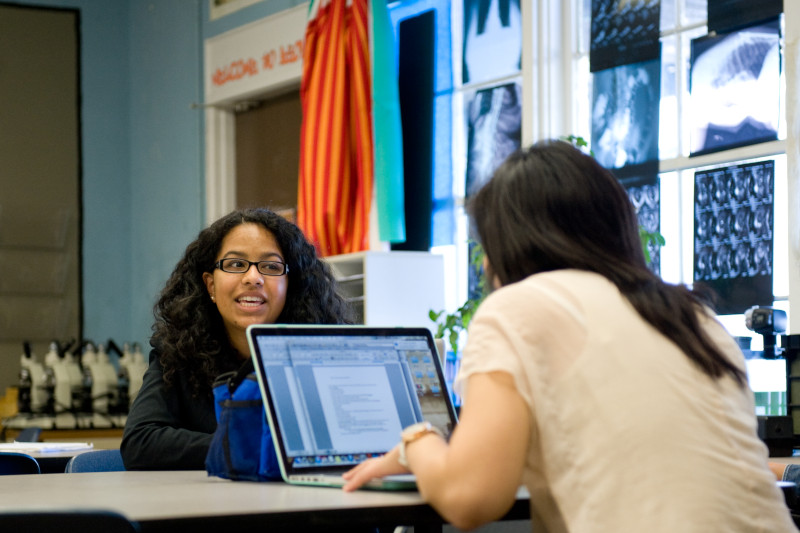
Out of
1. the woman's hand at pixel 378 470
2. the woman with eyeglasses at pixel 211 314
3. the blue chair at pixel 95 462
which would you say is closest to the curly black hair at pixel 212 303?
the woman with eyeglasses at pixel 211 314

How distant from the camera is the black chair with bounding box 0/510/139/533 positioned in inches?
50.0

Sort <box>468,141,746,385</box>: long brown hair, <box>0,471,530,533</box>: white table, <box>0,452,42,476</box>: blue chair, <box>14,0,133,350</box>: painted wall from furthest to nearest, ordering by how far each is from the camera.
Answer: <box>14,0,133,350</box>: painted wall < <box>0,452,42,476</box>: blue chair < <box>468,141,746,385</box>: long brown hair < <box>0,471,530,533</box>: white table

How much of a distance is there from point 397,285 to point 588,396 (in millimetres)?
3613

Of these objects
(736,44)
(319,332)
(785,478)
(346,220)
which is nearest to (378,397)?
(319,332)

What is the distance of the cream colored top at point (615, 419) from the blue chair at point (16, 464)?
1.87 meters

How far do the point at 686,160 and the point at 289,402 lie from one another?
275 cm

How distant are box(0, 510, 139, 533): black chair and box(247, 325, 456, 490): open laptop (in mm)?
471

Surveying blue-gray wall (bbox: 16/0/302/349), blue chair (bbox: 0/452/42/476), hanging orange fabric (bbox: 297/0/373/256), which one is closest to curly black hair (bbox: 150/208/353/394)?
blue chair (bbox: 0/452/42/476)

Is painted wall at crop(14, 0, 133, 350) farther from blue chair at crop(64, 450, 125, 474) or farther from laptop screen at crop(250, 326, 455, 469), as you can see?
laptop screen at crop(250, 326, 455, 469)

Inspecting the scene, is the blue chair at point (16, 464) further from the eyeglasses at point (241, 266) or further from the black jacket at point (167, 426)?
the eyeglasses at point (241, 266)

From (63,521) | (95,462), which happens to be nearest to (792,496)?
(63,521)

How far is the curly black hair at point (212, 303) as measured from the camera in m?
2.60

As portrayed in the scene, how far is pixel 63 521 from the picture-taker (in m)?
1.28

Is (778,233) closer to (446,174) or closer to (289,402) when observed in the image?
(446,174)
